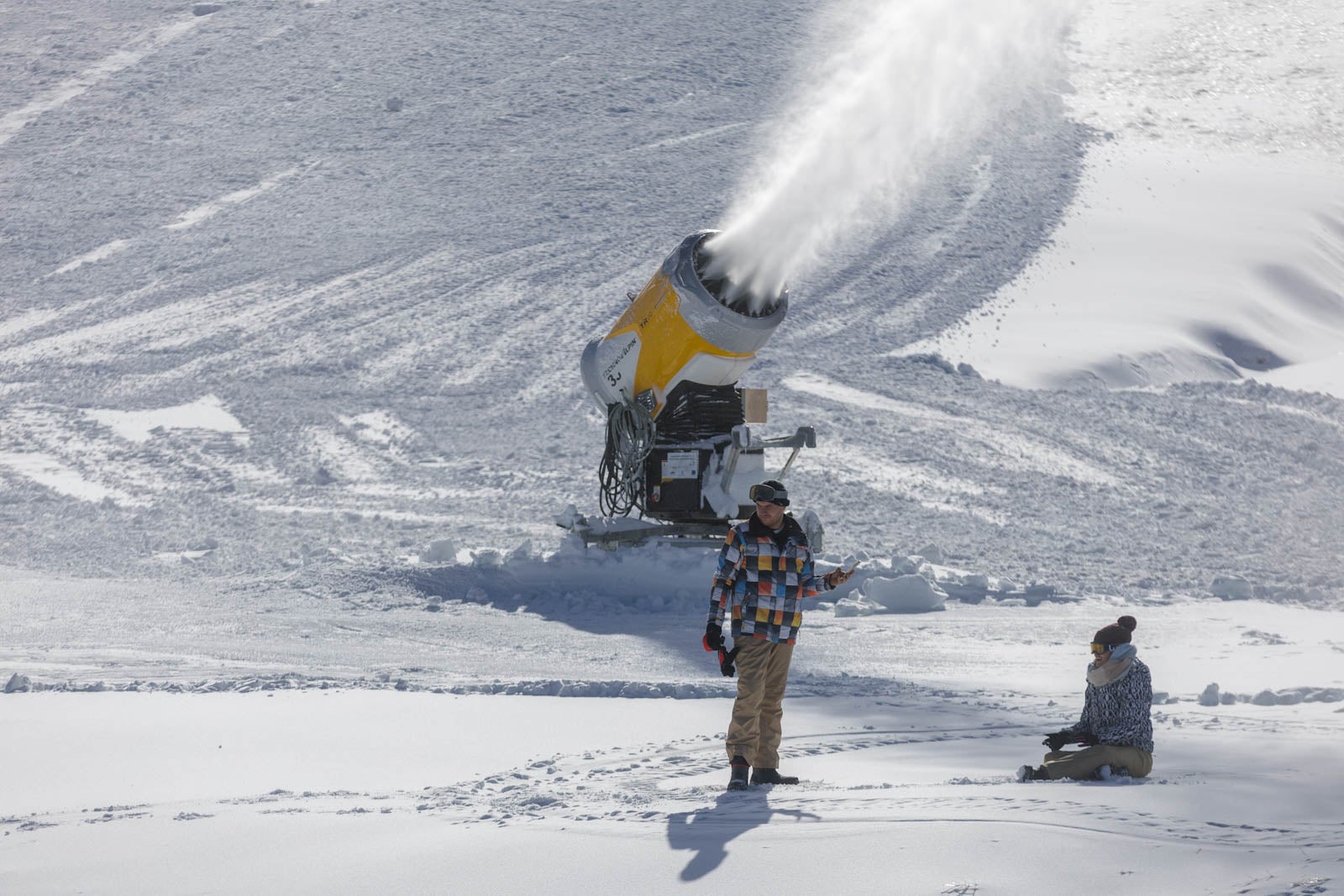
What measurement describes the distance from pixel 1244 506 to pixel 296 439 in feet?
41.9

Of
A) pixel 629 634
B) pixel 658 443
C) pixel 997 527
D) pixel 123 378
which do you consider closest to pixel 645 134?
pixel 123 378

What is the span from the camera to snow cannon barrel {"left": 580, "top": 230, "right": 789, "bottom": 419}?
1205 cm

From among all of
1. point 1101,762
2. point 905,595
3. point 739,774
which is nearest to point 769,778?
point 739,774

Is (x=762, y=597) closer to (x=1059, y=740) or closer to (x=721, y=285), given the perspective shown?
(x=1059, y=740)

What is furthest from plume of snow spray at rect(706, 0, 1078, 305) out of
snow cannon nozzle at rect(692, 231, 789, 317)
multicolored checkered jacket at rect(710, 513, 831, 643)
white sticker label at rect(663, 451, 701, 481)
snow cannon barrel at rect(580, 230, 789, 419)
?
multicolored checkered jacket at rect(710, 513, 831, 643)

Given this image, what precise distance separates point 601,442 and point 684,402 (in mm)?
6587

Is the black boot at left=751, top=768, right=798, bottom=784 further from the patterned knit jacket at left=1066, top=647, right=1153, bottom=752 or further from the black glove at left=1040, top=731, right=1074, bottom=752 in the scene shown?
the patterned knit jacket at left=1066, top=647, right=1153, bottom=752

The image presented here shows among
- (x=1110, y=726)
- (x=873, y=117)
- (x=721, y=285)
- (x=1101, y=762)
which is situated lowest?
(x=1101, y=762)

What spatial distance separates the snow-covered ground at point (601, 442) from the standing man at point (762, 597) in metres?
0.36

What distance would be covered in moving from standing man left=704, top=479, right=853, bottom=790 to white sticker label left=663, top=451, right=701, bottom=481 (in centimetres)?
662

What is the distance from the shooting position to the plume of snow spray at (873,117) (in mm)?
12461

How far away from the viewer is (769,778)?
19.4ft

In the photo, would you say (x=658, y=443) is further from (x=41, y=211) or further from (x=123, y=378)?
(x=41, y=211)

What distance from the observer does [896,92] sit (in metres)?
20.4
